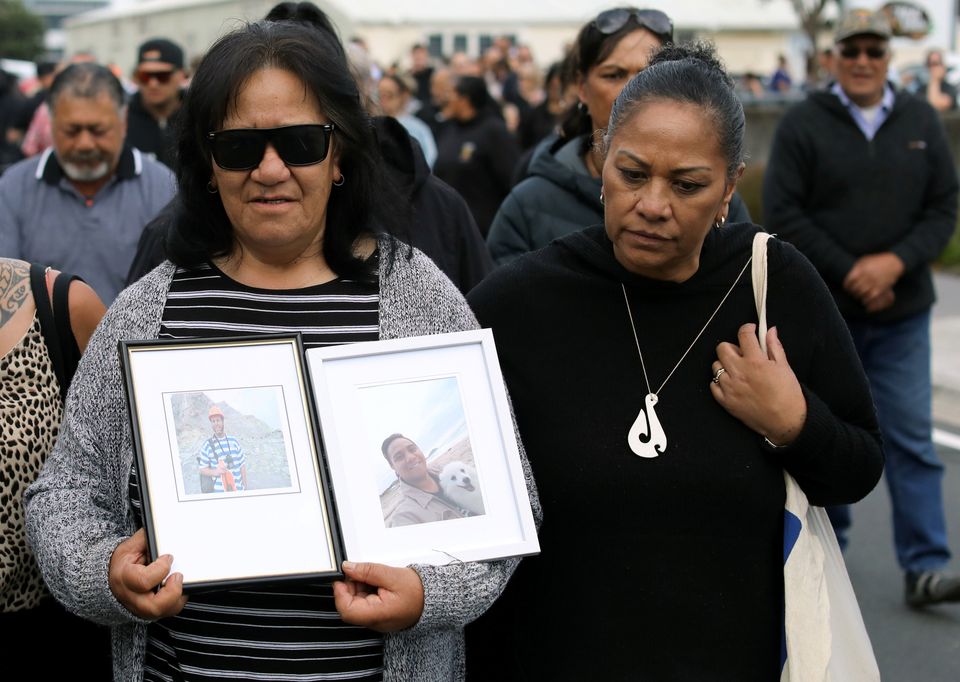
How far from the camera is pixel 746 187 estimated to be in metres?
13.9

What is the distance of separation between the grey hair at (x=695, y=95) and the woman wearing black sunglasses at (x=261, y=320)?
1.78 ft

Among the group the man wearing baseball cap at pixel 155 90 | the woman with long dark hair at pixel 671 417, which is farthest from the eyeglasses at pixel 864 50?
the man wearing baseball cap at pixel 155 90

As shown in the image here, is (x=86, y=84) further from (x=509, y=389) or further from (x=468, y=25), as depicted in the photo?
(x=468, y=25)

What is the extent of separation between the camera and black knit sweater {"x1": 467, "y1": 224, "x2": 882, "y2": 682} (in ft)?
9.02

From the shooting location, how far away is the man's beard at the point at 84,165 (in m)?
5.38

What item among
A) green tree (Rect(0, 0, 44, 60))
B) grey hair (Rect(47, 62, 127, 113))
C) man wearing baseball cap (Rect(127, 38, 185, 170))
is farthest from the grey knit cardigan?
green tree (Rect(0, 0, 44, 60))

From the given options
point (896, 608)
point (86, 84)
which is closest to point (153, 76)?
point (86, 84)

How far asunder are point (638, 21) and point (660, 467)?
218cm

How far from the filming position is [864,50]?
19.5 feet

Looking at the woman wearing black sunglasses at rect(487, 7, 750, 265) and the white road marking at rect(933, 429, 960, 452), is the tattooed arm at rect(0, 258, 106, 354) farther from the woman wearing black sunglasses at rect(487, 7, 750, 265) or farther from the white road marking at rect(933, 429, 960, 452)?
the white road marking at rect(933, 429, 960, 452)

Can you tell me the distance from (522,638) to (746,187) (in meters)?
11.5

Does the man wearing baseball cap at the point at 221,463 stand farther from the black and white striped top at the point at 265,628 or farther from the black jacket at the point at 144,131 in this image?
the black jacket at the point at 144,131

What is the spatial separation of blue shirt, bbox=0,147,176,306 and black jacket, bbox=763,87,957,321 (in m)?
2.71

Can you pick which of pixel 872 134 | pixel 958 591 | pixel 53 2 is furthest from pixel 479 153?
pixel 53 2
